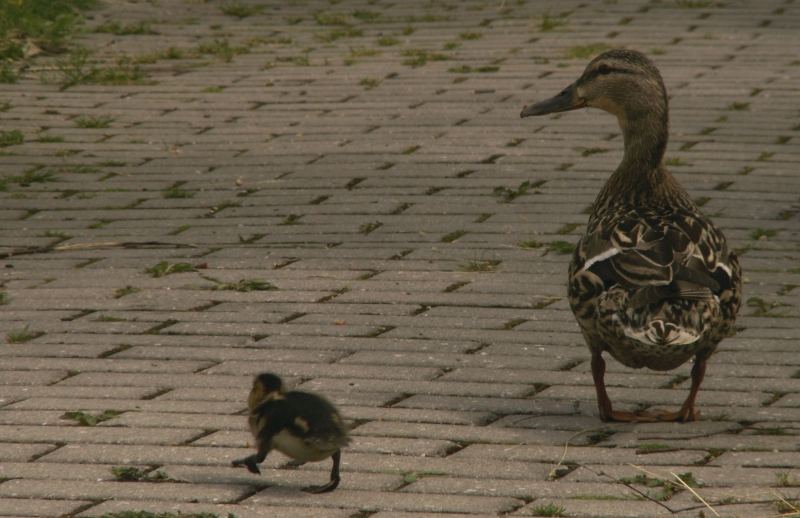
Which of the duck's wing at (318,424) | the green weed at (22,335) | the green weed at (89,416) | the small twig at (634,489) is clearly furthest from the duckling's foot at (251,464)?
the green weed at (22,335)

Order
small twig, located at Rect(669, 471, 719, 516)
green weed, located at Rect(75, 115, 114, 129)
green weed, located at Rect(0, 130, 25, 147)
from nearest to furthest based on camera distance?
small twig, located at Rect(669, 471, 719, 516) < green weed, located at Rect(0, 130, 25, 147) < green weed, located at Rect(75, 115, 114, 129)

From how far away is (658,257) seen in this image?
553cm

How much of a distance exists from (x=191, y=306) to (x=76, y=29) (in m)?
6.77

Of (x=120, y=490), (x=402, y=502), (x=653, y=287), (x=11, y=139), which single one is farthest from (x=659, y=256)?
(x=11, y=139)

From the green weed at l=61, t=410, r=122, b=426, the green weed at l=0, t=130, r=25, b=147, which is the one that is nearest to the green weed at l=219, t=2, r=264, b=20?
the green weed at l=0, t=130, r=25, b=147

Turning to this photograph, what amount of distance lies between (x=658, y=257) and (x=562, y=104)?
177 cm

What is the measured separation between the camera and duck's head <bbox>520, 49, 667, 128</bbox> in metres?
6.70

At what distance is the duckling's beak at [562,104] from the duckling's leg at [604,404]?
1644mm

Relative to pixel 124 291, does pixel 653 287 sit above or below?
above

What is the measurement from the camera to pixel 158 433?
216 inches

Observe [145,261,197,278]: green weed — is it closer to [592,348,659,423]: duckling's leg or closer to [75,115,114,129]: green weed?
[592,348,659,423]: duckling's leg

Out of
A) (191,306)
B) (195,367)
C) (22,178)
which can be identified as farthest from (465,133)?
(195,367)

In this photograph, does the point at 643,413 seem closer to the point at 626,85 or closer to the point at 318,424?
the point at 318,424

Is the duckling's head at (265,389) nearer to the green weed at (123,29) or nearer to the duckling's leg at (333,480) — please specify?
the duckling's leg at (333,480)
